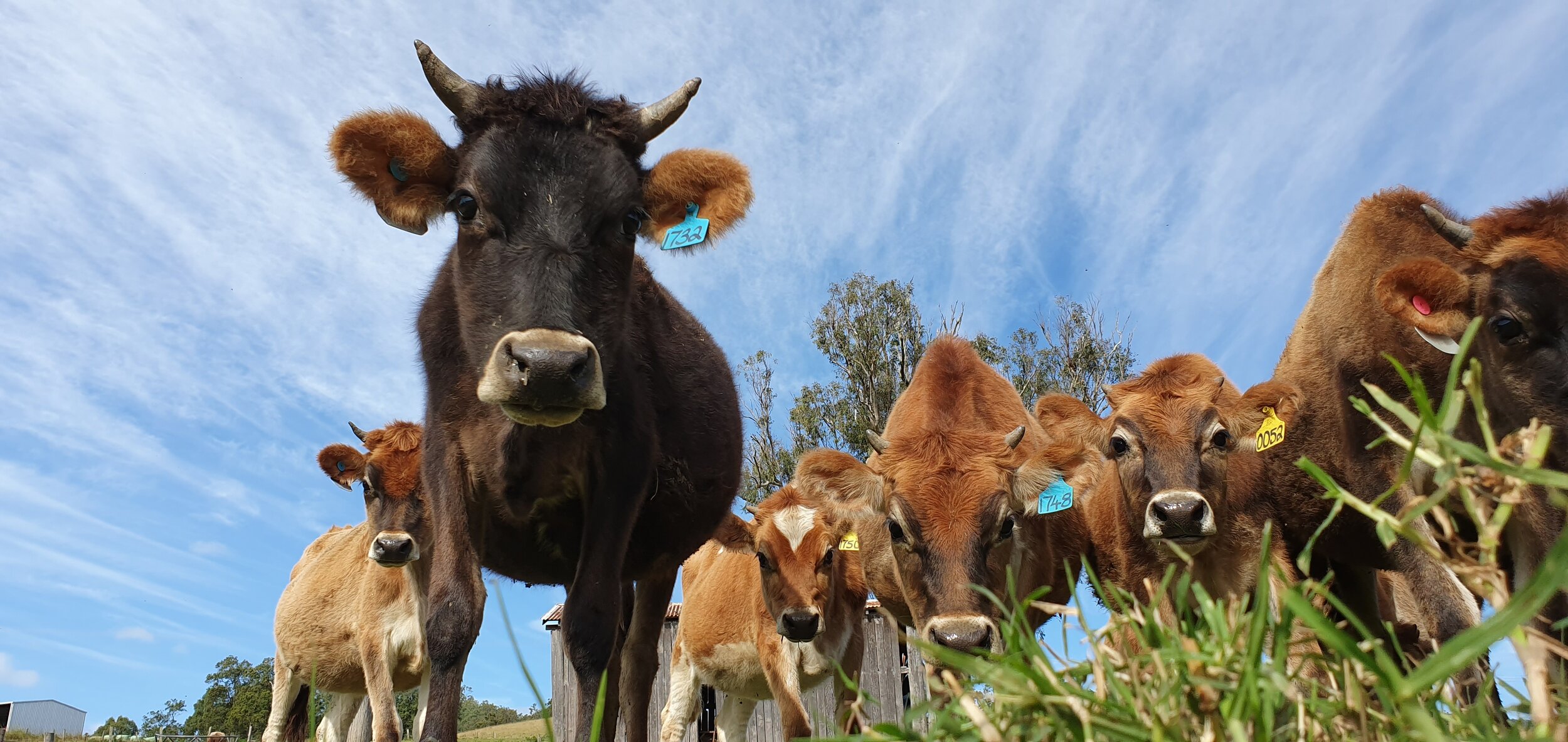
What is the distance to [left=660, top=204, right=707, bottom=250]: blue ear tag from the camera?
15.7ft

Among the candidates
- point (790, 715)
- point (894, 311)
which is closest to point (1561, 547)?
point (790, 715)

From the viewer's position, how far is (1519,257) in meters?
4.61

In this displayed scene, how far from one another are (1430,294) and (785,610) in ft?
13.9

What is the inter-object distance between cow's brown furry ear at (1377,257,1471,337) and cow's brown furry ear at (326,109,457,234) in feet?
14.4

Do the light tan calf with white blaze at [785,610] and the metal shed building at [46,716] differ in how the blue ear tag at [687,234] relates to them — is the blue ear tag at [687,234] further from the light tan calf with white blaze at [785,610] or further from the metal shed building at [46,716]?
the metal shed building at [46,716]

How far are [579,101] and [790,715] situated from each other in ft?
15.6

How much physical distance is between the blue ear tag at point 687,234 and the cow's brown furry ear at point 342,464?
223 inches

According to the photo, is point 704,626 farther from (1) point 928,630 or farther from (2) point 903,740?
(2) point 903,740

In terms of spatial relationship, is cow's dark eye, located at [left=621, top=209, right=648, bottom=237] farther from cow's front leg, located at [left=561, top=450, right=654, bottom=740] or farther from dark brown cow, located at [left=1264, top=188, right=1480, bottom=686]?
dark brown cow, located at [left=1264, top=188, right=1480, bottom=686]

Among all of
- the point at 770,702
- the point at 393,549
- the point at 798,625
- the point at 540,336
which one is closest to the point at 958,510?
the point at 798,625

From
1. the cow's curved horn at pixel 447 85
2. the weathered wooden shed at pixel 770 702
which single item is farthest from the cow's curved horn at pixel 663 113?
the weathered wooden shed at pixel 770 702

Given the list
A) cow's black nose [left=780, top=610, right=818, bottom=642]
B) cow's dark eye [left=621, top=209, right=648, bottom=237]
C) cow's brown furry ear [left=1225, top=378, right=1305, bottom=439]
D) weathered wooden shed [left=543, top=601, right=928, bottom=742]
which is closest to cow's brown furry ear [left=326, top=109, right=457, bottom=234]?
cow's dark eye [left=621, top=209, right=648, bottom=237]

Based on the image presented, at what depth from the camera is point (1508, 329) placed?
455 cm

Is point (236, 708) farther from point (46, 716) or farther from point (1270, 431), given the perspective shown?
point (1270, 431)
